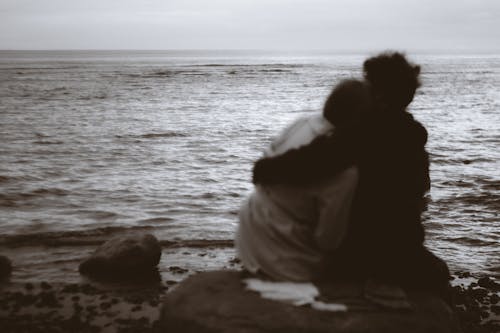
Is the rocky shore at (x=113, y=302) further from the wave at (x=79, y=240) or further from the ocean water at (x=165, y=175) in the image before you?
the wave at (x=79, y=240)

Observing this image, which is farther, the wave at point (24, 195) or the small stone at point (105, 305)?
the wave at point (24, 195)

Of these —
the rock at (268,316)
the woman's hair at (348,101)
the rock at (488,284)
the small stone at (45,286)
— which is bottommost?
the rock at (488,284)

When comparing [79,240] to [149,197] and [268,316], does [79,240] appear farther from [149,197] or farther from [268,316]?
[268,316]

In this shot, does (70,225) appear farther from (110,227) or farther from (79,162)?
(79,162)

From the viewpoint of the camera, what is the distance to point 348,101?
4578 mm

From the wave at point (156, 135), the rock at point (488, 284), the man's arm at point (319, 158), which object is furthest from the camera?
the wave at point (156, 135)

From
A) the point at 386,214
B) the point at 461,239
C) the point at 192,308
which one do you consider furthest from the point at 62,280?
the point at 461,239

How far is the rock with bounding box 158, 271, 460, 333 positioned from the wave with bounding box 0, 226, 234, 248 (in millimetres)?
5301

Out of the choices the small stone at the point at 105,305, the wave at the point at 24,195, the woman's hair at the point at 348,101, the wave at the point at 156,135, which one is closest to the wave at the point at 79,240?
the wave at the point at 24,195

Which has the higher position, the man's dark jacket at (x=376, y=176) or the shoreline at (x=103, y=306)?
the man's dark jacket at (x=376, y=176)

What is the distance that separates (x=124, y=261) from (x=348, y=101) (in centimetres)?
528

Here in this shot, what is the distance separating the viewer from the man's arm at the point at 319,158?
185 inches

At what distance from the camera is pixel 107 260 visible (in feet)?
29.0

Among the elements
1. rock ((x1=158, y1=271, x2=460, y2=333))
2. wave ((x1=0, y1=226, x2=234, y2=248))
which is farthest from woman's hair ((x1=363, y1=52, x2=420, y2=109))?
wave ((x1=0, y1=226, x2=234, y2=248))
